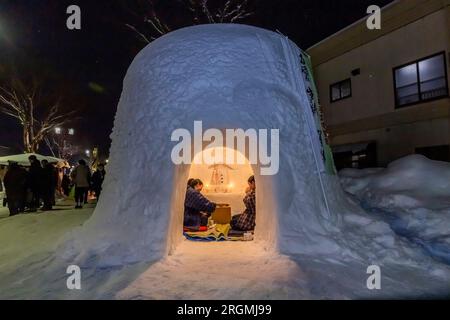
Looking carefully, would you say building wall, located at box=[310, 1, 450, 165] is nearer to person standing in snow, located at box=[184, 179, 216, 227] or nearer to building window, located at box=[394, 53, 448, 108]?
building window, located at box=[394, 53, 448, 108]

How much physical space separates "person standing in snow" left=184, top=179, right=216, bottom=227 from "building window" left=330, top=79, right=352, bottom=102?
10242mm

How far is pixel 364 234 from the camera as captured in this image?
565 centimetres

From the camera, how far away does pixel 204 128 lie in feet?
19.0

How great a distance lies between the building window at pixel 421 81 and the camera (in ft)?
37.9

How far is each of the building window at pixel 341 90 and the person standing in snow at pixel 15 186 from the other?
13.1m

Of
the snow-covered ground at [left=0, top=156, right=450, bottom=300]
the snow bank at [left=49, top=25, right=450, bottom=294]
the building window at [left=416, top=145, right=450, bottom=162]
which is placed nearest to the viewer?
the snow-covered ground at [left=0, top=156, right=450, bottom=300]

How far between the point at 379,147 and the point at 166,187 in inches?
430

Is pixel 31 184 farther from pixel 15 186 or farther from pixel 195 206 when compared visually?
pixel 195 206

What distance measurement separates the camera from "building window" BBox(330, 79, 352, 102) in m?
15.0

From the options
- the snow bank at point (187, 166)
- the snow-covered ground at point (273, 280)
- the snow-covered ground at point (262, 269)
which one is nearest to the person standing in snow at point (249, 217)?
the snow bank at point (187, 166)

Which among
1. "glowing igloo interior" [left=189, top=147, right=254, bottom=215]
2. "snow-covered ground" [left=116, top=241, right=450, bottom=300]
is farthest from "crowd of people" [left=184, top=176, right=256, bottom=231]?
"glowing igloo interior" [left=189, top=147, right=254, bottom=215]

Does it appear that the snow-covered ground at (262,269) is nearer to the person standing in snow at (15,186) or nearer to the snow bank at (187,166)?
the snow bank at (187,166)

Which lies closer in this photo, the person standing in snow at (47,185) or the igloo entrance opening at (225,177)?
the person standing in snow at (47,185)
